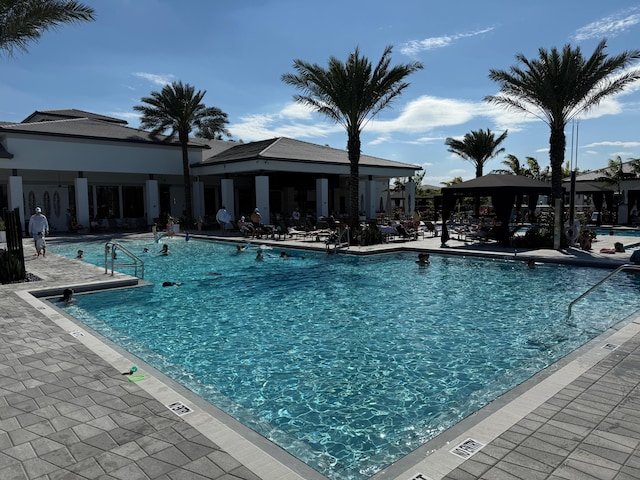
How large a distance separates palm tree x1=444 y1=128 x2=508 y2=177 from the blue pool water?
83.7 ft

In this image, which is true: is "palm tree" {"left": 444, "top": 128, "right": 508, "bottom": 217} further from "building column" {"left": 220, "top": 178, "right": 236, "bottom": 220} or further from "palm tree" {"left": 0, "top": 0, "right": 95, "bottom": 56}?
"palm tree" {"left": 0, "top": 0, "right": 95, "bottom": 56}

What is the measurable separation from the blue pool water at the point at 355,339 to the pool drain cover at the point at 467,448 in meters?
0.64

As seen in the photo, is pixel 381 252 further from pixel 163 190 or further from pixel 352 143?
pixel 163 190

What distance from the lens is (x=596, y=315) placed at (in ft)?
A: 26.5

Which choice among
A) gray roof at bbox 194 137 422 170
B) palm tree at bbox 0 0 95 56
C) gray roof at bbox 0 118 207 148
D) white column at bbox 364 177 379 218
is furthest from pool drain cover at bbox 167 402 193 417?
white column at bbox 364 177 379 218

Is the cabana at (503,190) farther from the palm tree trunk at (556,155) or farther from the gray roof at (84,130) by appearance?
the gray roof at (84,130)

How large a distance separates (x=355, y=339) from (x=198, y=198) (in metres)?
26.5

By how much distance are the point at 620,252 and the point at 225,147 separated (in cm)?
2779

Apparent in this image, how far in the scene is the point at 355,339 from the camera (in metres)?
6.98

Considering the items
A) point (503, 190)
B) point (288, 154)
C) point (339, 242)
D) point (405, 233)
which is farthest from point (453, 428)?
point (288, 154)

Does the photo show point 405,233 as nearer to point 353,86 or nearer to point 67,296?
point 353,86

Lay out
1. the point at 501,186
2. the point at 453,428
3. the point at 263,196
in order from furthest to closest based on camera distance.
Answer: the point at 263,196 < the point at 501,186 < the point at 453,428

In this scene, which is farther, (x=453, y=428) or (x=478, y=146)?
(x=478, y=146)

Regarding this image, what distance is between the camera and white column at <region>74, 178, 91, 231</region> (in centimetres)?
2555
